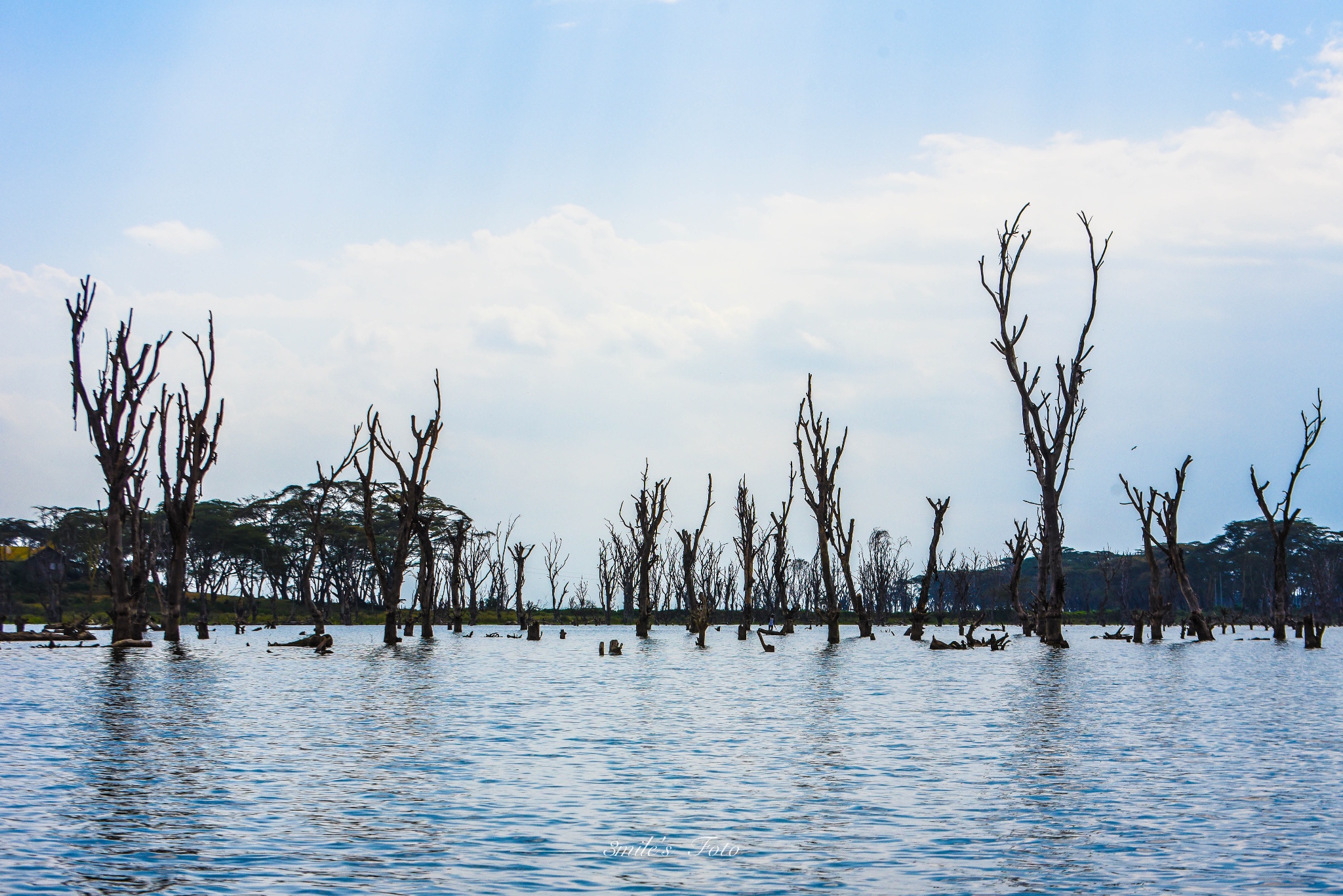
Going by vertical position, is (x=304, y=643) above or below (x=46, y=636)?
below

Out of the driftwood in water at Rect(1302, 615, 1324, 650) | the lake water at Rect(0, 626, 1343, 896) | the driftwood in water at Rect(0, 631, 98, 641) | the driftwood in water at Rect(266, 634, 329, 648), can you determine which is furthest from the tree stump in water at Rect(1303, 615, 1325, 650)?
the driftwood in water at Rect(0, 631, 98, 641)

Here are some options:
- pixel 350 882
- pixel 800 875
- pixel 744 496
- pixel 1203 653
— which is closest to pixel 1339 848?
pixel 800 875

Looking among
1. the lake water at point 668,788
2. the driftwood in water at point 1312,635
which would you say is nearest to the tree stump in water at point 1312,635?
the driftwood in water at point 1312,635

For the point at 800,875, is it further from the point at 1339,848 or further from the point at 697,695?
the point at 697,695

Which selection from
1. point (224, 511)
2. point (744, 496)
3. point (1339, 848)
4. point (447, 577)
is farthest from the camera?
point (447, 577)

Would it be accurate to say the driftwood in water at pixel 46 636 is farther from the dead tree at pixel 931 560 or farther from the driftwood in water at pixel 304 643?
the dead tree at pixel 931 560

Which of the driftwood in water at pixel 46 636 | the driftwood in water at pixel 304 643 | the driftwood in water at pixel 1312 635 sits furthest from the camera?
the driftwood in water at pixel 1312 635

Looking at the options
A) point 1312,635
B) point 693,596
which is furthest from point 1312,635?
point 693,596

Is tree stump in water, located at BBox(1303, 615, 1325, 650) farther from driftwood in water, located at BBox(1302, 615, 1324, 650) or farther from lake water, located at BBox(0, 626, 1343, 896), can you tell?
lake water, located at BBox(0, 626, 1343, 896)

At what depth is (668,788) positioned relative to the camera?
43.5 feet

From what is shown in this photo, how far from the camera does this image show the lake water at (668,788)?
934 cm

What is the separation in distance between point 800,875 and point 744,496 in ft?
208

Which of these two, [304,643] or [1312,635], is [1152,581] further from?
[304,643]

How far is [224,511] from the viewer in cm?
9319
